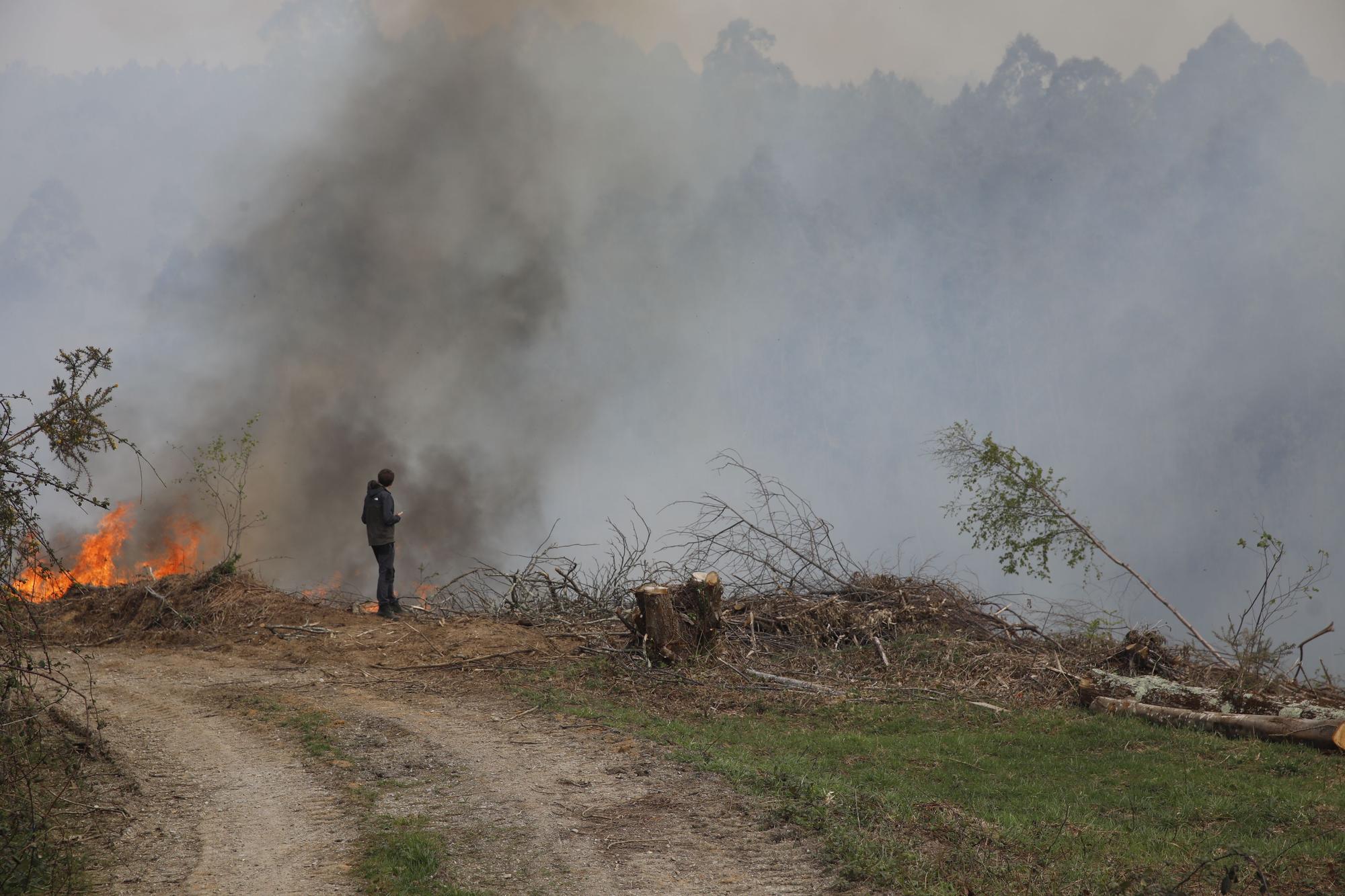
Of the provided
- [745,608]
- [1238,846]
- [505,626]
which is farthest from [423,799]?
[745,608]

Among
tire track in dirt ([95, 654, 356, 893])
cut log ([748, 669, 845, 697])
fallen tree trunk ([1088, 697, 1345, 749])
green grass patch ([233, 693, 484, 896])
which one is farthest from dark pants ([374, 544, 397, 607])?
fallen tree trunk ([1088, 697, 1345, 749])

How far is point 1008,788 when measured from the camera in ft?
28.8

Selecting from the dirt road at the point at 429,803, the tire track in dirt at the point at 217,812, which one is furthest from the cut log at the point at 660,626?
the tire track in dirt at the point at 217,812

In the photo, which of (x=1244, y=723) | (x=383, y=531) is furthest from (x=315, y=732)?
(x=1244, y=723)

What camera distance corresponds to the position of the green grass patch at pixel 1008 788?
636 centimetres

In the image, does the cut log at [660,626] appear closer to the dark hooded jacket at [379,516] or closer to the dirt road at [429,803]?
the dirt road at [429,803]

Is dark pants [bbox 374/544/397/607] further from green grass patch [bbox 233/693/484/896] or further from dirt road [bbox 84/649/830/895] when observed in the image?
green grass patch [bbox 233/693/484/896]

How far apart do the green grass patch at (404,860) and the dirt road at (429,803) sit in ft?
0.33

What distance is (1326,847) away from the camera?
7070mm

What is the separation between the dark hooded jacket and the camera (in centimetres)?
1562

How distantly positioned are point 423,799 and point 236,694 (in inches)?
204

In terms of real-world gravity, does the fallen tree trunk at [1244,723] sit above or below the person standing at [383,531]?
below

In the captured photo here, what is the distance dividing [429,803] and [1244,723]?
8236mm

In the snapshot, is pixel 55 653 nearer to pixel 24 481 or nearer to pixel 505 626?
pixel 505 626
